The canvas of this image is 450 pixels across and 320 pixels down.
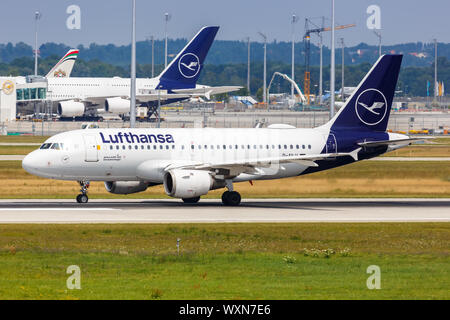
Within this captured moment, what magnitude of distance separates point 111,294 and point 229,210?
946 inches

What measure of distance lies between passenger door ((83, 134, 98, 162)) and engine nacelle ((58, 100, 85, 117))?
97.6 metres

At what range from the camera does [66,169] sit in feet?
Result: 158

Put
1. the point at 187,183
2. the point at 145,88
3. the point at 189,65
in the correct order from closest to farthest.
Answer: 1. the point at 187,183
2. the point at 189,65
3. the point at 145,88

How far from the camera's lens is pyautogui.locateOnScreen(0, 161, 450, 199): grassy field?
5734 centimetres

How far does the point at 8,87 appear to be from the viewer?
141m

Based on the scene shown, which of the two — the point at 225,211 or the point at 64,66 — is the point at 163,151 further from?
the point at 64,66

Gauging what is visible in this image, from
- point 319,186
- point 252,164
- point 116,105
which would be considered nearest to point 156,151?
point 252,164

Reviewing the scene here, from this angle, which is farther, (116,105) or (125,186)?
(116,105)

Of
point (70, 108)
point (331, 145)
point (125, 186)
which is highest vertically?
point (70, 108)

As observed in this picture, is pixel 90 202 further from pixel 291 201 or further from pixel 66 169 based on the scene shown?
pixel 291 201

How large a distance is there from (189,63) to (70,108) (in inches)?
847

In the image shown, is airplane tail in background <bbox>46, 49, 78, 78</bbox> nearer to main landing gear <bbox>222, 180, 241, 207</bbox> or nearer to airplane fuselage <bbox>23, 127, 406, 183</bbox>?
airplane fuselage <bbox>23, 127, 406, 183</bbox>

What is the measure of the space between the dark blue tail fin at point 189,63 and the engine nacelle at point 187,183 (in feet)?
263

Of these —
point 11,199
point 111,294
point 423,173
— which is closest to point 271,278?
point 111,294
